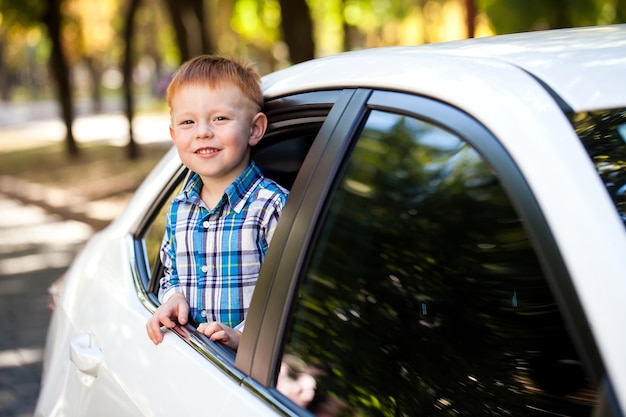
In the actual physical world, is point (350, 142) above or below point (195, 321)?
above

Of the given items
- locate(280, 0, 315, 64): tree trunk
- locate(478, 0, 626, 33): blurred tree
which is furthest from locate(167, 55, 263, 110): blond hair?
locate(478, 0, 626, 33): blurred tree

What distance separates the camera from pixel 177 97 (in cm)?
264

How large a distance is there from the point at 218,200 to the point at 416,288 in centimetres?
96

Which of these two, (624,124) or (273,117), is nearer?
(624,124)

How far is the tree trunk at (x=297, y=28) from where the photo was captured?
12.0 m

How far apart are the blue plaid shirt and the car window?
1.78ft

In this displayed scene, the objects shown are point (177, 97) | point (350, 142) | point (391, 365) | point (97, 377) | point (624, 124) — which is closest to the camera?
point (624, 124)

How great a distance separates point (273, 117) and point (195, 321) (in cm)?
58

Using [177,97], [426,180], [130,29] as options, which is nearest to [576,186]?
[426,180]

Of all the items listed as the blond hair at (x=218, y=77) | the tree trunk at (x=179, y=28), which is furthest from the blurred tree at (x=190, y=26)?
the blond hair at (x=218, y=77)

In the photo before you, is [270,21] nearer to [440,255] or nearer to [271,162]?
[271,162]

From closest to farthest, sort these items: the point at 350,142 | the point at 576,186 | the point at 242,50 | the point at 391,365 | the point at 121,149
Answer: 1. the point at 576,186
2. the point at 391,365
3. the point at 350,142
4. the point at 121,149
5. the point at 242,50

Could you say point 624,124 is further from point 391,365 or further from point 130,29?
point 130,29

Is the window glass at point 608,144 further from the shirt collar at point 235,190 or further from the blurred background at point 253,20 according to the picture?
the blurred background at point 253,20
